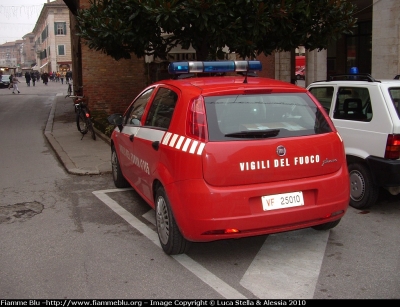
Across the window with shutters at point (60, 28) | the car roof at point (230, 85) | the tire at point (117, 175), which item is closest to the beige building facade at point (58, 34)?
the window with shutters at point (60, 28)

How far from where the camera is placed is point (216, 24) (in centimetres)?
863

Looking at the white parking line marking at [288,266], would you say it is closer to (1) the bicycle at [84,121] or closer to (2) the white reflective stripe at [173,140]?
(2) the white reflective stripe at [173,140]

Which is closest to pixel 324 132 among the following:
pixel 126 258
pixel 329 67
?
pixel 126 258

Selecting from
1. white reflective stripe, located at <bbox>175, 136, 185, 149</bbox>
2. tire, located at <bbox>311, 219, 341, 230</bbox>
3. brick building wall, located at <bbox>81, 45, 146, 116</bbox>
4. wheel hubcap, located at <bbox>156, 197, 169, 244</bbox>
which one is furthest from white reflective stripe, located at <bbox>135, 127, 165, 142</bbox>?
brick building wall, located at <bbox>81, 45, 146, 116</bbox>

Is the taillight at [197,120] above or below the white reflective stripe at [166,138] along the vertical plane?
above

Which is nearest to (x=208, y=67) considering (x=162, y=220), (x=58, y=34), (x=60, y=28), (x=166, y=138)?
(x=166, y=138)

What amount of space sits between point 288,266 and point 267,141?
1.15 m

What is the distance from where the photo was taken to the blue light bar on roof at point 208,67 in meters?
5.19

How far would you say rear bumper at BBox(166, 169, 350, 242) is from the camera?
154 inches

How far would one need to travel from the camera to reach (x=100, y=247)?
4746 mm

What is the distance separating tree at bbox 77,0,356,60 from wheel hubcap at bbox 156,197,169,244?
4.51 meters

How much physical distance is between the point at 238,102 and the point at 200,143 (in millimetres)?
587

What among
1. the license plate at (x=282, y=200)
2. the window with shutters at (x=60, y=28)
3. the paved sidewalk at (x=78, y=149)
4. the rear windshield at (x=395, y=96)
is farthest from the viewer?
the window with shutters at (x=60, y=28)

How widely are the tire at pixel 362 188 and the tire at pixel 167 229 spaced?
262 centimetres
